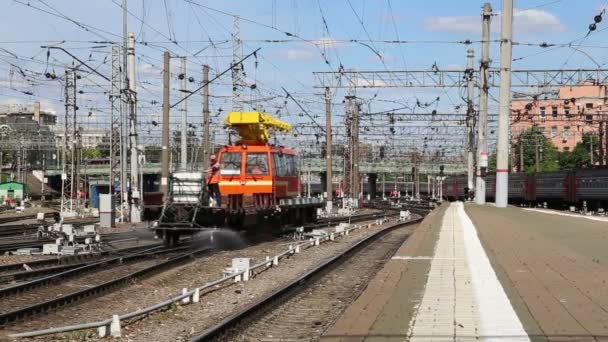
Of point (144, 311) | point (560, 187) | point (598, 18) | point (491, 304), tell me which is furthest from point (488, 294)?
point (560, 187)

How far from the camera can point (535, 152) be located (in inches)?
4473

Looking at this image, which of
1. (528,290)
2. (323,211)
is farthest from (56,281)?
(323,211)

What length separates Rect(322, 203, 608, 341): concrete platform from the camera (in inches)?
332

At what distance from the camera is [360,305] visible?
10500mm

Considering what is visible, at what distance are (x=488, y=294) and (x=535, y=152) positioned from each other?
352 ft

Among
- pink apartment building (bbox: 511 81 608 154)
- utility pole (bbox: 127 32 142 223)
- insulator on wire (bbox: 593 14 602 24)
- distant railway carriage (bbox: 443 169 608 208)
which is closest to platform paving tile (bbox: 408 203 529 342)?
insulator on wire (bbox: 593 14 602 24)

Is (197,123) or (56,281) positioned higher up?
(197,123)

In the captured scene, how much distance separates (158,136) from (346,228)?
181 ft

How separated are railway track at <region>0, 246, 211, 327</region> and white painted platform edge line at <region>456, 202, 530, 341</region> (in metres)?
6.56

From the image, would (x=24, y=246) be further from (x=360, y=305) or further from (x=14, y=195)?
(x=14, y=195)

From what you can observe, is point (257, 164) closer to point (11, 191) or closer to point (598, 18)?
point (598, 18)

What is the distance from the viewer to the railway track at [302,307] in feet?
32.6

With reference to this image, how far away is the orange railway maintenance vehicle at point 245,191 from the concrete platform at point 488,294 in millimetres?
6641

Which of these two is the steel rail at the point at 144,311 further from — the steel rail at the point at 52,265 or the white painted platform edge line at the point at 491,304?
the white painted platform edge line at the point at 491,304
